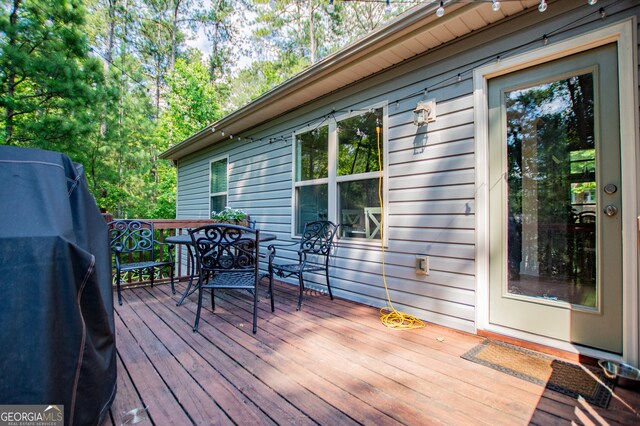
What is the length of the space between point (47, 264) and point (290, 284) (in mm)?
3440

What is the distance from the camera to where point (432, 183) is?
109 inches

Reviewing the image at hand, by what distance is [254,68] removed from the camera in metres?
14.4

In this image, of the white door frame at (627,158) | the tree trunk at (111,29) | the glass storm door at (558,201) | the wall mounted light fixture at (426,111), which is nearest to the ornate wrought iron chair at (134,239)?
the wall mounted light fixture at (426,111)

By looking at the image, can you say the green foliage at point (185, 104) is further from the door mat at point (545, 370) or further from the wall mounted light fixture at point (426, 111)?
the door mat at point (545, 370)

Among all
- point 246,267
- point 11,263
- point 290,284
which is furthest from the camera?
point 290,284

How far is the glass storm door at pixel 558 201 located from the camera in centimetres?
193

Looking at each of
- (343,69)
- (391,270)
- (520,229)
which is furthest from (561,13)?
(391,270)

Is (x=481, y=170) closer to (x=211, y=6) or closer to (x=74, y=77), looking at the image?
(x=74, y=77)

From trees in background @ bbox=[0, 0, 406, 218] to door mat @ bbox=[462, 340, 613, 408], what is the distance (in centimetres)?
770

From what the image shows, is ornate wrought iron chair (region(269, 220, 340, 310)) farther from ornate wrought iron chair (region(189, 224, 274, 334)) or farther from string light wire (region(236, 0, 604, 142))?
string light wire (region(236, 0, 604, 142))

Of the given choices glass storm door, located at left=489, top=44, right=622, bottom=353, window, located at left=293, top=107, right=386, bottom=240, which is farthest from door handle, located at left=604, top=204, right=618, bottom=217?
window, located at left=293, top=107, right=386, bottom=240

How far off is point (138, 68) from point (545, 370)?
1720 cm

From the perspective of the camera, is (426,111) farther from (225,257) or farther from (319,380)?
(319,380)

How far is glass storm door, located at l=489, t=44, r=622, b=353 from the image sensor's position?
193 centimetres
